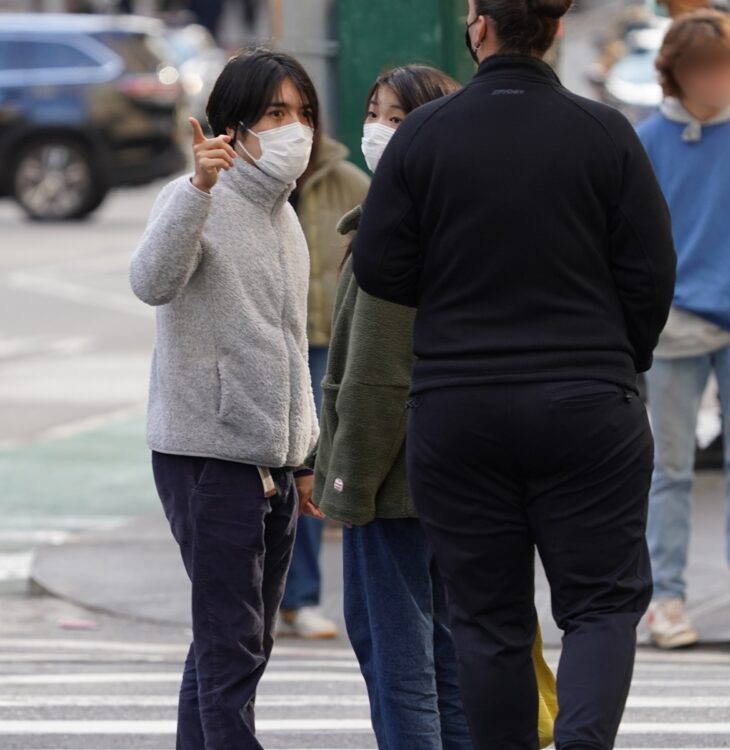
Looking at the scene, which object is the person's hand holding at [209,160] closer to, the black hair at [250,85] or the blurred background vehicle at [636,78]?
the black hair at [250,85]

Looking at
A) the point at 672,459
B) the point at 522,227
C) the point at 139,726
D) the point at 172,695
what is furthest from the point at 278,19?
the point at 522,227

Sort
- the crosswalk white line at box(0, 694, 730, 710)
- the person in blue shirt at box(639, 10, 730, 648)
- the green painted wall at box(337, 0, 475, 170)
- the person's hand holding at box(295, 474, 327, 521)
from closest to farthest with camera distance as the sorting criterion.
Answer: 1. the person's hand holding at box(295, 474, 327, 521)
2. the crosswalk white line at box(0, 694, 730, 710)
3. the person in blue shirt at box(639, 10, 730, 648)
4. the green painted wall at box(337, 0, 475, 170)

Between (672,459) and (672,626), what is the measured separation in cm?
56

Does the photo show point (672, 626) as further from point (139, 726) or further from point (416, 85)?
point (416, 85)

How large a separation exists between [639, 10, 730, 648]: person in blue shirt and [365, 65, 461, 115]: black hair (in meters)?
2.11

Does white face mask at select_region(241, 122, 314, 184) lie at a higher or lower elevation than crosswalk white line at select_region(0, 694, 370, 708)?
higher

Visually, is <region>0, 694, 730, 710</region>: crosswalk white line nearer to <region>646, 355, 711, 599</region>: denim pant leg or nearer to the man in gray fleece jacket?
<region>646, 355, 711, 599</region>: denim pant leg

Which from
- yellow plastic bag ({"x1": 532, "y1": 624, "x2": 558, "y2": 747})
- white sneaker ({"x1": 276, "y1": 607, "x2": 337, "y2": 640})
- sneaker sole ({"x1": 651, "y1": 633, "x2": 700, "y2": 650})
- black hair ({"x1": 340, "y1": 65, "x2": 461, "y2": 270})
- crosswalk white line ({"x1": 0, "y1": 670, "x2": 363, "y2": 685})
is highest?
black hair ({"x1": 340, "y1": 65, "x2": 461, "y2": 270})

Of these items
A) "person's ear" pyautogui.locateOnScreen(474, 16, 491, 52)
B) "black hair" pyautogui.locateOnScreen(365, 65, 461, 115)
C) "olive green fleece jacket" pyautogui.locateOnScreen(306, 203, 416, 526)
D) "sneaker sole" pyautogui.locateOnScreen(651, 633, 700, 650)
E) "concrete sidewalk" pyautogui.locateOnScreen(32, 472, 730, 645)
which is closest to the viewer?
"person's ear" pyautogui.locateOnScreen(474, 16, 491, 52)

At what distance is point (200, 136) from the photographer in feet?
13.3

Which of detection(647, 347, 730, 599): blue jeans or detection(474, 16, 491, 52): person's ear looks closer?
detection(474, 16, 491, 52): person's ear

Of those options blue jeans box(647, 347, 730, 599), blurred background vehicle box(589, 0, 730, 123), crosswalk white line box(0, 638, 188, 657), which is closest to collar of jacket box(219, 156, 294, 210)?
blue jeans box(647, 347, 730, 599)

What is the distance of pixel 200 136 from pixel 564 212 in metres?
0.86

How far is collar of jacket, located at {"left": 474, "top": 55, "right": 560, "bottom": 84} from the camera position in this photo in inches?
145
